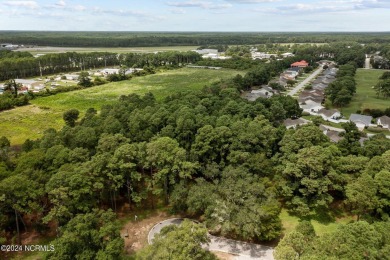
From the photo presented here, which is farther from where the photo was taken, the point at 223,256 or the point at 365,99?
the point at 365,99

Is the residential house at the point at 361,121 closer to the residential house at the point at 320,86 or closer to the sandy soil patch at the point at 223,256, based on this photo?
the residential house at the point at 320,86

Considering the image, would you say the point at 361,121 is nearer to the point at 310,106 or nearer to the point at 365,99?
the point at 310,106

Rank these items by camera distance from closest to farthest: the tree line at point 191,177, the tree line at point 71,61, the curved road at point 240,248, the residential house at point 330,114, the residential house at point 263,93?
1. the curved road at point 240,248
2. the tree line at point 191,177
3. the residential house at point 330,114
4. the residential house at point 263,93
5. the tree line at point 71,61

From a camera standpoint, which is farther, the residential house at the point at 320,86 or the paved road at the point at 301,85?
the paved road at the point at 301,85

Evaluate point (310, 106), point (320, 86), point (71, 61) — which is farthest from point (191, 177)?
point (71, 61)

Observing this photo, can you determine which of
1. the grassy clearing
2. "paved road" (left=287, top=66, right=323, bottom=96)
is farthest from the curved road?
"paved road" (left=287, top=66, right=323, bottom=96)

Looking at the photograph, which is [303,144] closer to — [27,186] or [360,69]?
[27,186]

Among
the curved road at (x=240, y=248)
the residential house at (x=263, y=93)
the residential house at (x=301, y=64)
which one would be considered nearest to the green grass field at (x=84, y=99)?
the residential house at (x=263, y=93)
